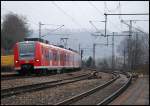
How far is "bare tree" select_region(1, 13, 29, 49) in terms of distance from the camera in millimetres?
78463

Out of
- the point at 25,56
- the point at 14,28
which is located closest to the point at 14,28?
the point at 14,28

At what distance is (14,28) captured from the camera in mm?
84750

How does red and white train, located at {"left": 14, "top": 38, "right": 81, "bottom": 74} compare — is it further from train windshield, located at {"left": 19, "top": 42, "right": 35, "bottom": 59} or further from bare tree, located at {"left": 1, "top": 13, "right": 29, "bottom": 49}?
bare tree, located at {"left": 1, "top": 13, "right": 29, "bottom": 49}

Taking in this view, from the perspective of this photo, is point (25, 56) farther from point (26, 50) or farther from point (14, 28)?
point (14, 28)

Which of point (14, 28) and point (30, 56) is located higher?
point (14, 28)

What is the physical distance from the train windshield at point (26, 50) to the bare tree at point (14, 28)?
37718 millimetres

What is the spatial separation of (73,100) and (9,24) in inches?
2764

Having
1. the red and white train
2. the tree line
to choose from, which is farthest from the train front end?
the tree line

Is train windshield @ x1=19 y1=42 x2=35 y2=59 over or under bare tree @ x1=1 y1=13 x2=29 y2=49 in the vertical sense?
under

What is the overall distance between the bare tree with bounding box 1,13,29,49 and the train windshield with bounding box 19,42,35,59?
3772 centimetres

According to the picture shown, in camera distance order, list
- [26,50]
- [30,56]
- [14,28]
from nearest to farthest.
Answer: [26,50], [30,56], [14,28]

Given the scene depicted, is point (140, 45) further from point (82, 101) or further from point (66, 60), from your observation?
point (82, 101)

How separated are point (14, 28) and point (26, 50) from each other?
48280 mm

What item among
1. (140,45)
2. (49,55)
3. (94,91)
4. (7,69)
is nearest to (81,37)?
(140,45)
